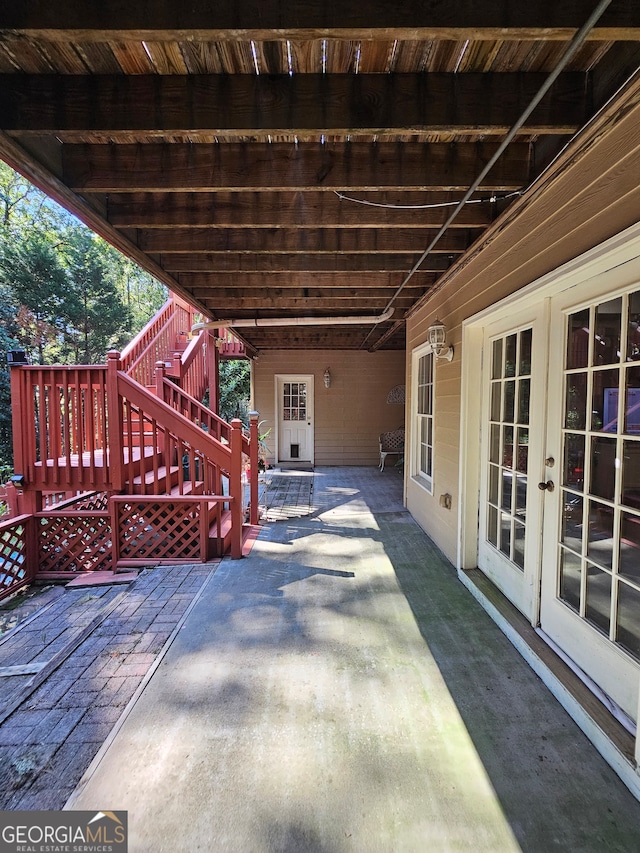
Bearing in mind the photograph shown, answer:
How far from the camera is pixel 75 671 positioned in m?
1.98

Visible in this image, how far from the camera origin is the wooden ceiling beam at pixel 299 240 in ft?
9.31

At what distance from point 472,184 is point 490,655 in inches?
101

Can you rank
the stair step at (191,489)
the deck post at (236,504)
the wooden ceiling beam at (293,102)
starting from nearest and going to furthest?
the wooden ceiling beam at (293,102) → the deck post at (236,504) → the stair step at (191,489)

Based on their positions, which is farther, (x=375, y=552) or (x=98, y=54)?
(x=375, y=552)

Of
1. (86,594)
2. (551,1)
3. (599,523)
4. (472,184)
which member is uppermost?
(551,1)

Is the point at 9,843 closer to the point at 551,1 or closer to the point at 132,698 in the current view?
the point at 132,698

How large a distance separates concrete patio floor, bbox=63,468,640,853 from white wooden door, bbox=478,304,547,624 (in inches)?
15.9

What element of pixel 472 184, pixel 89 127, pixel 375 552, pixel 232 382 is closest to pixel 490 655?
pixel 375 552

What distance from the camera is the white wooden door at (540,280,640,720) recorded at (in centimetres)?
150

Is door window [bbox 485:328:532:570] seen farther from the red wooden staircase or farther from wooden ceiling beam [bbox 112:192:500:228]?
the red wooden staircase

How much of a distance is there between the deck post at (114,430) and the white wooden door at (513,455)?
10.0 ft

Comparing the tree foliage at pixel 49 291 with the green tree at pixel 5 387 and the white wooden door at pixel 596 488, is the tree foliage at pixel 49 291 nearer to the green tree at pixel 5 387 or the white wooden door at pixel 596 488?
the green tree at pixel 5 387

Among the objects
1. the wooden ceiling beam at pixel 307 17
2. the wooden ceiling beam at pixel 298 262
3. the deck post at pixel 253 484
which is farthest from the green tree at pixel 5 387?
the wooden ceiling beam at pixel 307 17

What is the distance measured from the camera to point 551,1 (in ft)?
4.09
